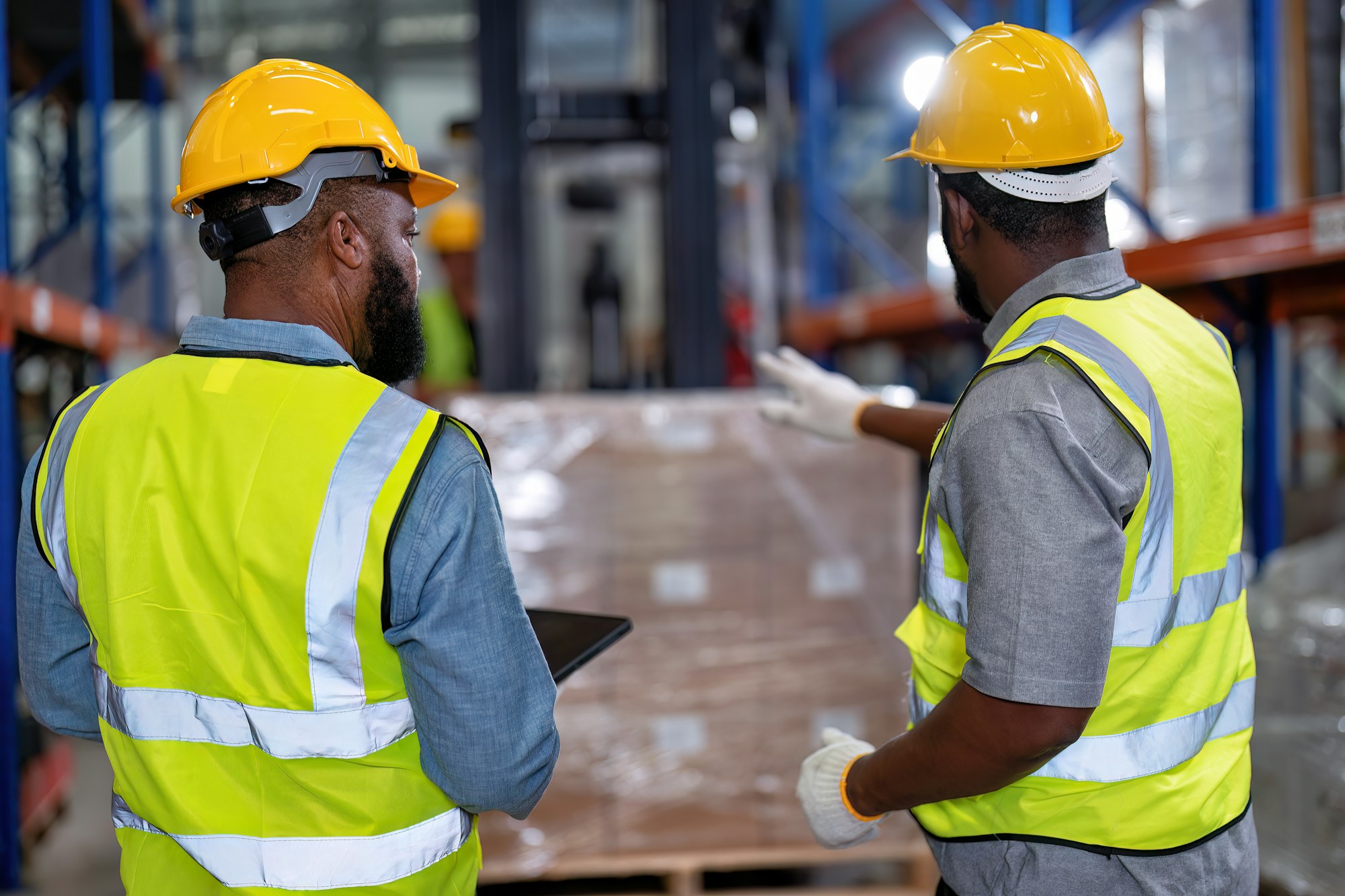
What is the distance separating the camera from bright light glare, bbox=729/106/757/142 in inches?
278

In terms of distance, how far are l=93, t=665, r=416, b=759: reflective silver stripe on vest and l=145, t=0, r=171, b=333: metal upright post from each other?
23.6 feet

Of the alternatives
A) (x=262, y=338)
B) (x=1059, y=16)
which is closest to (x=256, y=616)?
(x=262, y=338)

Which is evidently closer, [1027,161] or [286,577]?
[286,577]

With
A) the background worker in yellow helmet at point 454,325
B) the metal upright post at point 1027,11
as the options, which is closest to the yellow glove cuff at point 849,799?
the metal upright post at point 1027,11

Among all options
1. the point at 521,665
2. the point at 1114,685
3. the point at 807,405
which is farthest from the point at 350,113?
the point at 807,405

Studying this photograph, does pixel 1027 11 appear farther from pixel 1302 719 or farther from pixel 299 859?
pixel 299 859

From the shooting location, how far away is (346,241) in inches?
53.0

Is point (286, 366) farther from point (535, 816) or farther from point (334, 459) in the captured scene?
point (535, 816)

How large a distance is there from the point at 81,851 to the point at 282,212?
3.64m

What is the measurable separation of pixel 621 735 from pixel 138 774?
190cm

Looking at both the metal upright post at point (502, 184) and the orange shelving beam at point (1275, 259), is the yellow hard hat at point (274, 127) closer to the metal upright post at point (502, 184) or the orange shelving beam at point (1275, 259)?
the metal upright post at point (502, 184)

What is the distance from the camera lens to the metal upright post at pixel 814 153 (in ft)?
23.3

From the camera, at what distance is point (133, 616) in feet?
4.02

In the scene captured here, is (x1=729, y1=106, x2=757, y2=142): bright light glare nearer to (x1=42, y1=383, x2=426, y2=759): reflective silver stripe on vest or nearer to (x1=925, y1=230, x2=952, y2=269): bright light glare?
(x1=925, y1=230, x2=952, y2=269): bright light glare
